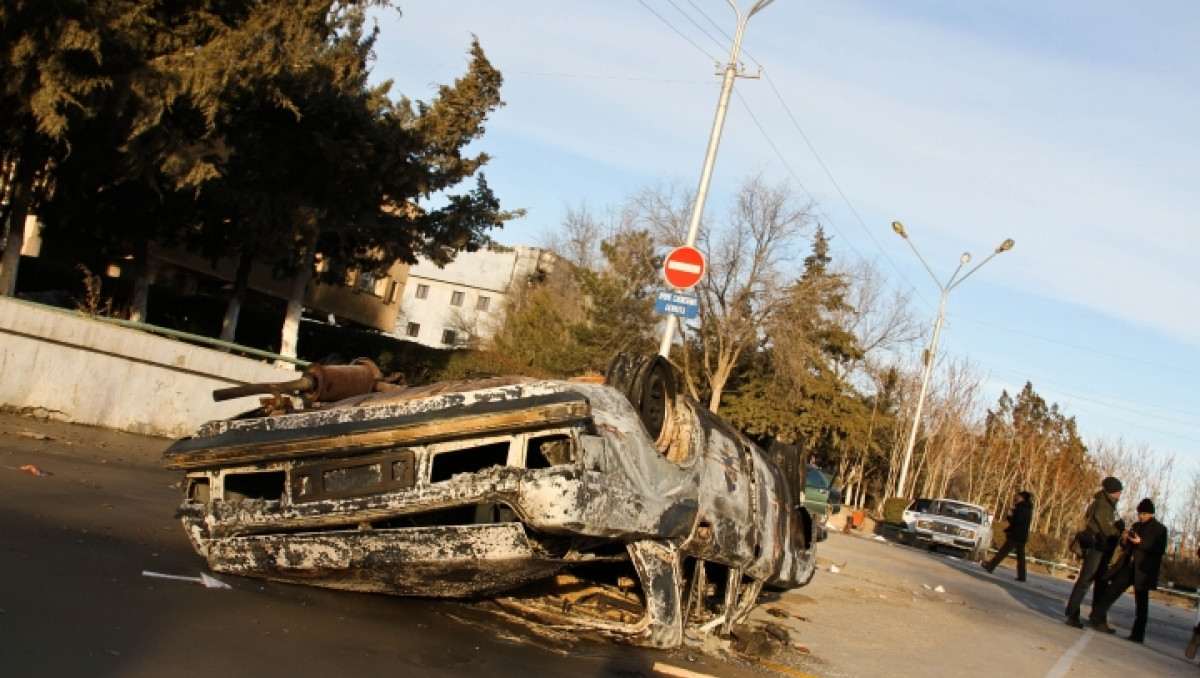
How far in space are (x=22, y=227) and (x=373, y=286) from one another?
2550 centimetres

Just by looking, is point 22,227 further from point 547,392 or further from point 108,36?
point 547,392

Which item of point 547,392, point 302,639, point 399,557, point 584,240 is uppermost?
point 584,240

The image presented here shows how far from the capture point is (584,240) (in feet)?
242

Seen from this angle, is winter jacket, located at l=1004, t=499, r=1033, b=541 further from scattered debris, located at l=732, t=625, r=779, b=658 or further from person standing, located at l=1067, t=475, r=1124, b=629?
scattered debris, located at l=732, t=625, r=779, b=658

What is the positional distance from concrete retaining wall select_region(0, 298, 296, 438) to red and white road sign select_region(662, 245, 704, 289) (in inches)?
223

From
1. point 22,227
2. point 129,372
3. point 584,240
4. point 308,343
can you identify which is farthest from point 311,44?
point 584,240

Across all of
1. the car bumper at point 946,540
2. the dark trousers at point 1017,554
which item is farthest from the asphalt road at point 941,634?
the car bumper at point 946,540

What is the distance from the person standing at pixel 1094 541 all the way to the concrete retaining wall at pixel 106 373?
10.6 m

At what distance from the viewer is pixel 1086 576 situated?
12.5 meters

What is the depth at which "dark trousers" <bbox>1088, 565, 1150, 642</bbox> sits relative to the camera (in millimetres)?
11680

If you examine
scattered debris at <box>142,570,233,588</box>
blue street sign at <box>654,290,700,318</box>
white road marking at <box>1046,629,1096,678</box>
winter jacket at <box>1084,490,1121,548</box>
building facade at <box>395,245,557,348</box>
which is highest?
building facade at <box>395,245,557,348</box>

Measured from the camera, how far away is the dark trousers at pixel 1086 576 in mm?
12422

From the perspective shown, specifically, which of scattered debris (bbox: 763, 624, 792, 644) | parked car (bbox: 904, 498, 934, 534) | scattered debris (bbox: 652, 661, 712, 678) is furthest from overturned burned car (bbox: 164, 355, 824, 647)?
parked car (bbox: 904, 498, 934, 534)

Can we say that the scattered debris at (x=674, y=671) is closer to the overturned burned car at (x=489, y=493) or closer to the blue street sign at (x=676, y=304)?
the overturned burned car at (x=489, y=493)
